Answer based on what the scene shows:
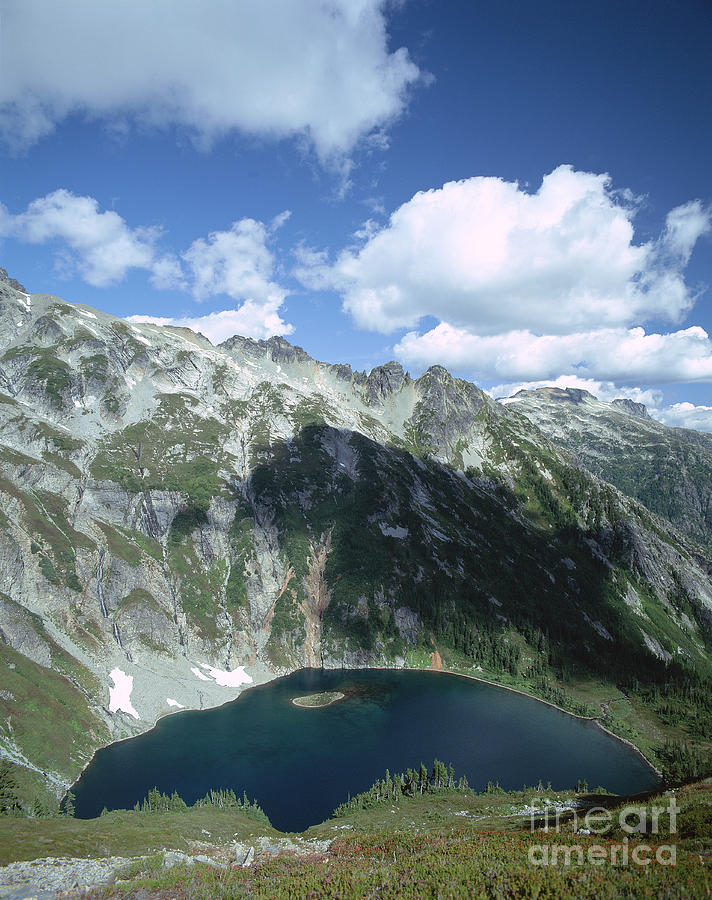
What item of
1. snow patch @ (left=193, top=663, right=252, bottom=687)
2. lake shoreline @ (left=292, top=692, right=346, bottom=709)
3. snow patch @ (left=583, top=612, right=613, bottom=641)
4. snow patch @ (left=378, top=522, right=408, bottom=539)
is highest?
snow patch @ (left=378, top=522, right=408, bottom=539)

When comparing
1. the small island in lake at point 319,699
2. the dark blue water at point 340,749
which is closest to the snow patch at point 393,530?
the dark blue water at point 340,749

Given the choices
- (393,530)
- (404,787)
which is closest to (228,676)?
(404,787)

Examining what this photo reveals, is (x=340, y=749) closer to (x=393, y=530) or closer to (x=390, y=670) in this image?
(x=390, y=670)

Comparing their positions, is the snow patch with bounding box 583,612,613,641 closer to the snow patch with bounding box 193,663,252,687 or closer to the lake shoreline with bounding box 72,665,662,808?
the lake shoreline with bounding box 72,665,662,808

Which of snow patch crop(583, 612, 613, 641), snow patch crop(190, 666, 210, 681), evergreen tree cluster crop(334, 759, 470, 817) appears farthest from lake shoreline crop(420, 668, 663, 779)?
snow patch crop(190, 666, 210, 681)

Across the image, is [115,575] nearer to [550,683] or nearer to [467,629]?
[467,629]

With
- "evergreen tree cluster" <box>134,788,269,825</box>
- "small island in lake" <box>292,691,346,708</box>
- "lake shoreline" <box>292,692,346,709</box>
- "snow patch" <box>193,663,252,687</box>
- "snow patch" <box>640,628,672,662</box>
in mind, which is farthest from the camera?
"snow patch" <box>640,628,672,662</box>
